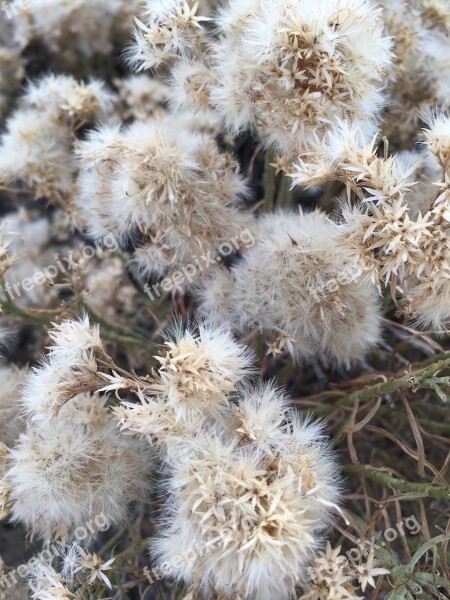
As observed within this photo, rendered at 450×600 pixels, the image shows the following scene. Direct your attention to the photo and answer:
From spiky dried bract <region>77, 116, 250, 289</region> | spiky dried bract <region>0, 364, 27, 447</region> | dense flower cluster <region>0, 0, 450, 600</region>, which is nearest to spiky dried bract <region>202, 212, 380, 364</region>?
dense flower cluster <region>0, 0, 450, 600</region>

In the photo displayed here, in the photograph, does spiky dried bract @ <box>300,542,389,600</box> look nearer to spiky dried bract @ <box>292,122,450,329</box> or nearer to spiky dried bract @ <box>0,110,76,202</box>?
spiky dried bract @ <box>292,122,450,329</box>

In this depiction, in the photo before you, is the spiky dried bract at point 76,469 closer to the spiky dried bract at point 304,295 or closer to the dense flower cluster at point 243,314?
the dense flower cluster at point 243,314

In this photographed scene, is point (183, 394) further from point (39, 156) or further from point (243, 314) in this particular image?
point (39, 156)

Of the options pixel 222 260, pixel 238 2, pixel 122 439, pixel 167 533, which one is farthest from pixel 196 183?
pixel 167 533

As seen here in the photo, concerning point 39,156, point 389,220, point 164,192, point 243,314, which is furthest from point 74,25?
point 389,220

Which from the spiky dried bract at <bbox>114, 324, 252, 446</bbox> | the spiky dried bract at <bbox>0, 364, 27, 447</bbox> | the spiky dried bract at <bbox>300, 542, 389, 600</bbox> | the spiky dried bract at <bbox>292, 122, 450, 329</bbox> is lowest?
the spiky dried bract at <bbox>0, 364, 27, 447</bbox>

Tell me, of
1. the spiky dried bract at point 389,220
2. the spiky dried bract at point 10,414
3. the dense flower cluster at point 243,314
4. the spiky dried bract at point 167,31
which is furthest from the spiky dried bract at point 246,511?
the spiky dried bract at point 167,31
